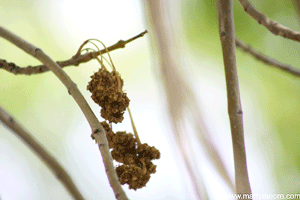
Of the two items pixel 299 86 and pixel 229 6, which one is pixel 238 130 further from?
pixel 299 86

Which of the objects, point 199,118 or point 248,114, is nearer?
point 199,118

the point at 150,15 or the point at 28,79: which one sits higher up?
the point at 28,79

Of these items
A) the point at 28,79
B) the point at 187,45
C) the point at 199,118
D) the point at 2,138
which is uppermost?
the point at 187,45

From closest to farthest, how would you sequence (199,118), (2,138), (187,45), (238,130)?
(238,130)
(199,118)
(2,138)
(187,45)

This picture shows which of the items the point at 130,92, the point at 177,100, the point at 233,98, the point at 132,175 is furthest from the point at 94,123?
the point at 130,92

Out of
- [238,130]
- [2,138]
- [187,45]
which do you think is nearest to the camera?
[238,130]

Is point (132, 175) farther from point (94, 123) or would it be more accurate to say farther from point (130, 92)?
point (130, 92)

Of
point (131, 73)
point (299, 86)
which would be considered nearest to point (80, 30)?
point (131, 73)

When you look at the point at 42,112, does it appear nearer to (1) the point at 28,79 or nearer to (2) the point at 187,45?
(1) the point at 28,79
